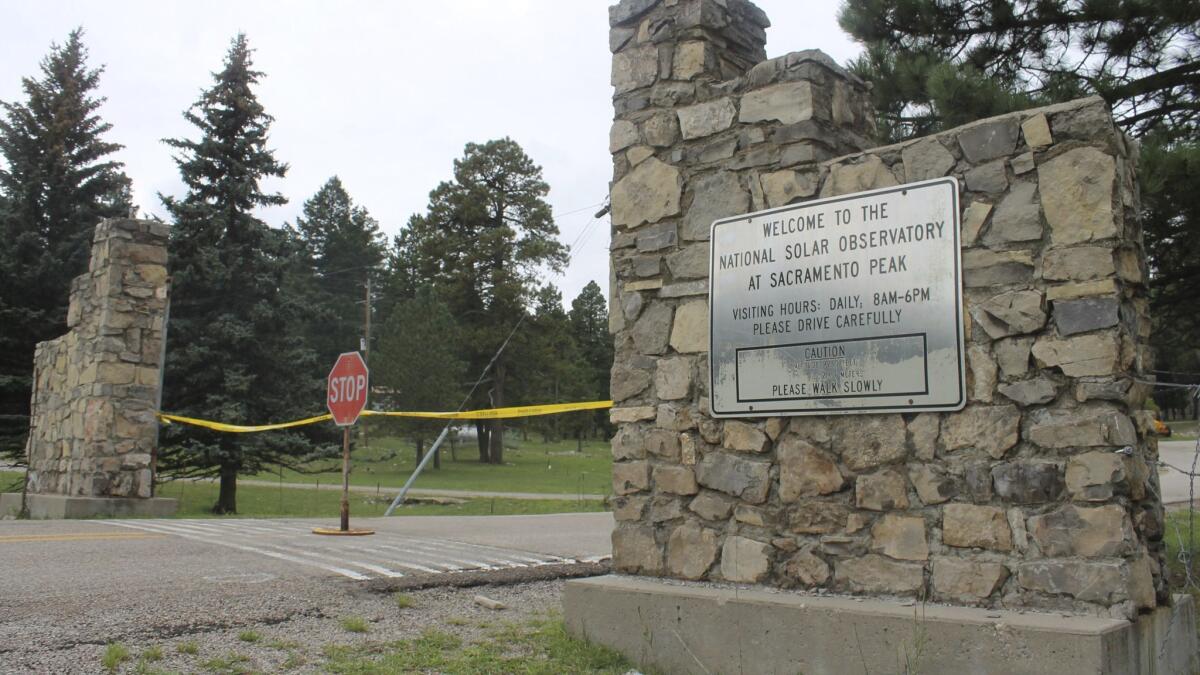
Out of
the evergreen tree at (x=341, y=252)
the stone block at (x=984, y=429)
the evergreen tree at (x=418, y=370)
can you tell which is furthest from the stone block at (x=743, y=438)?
the evergreen tree at (x=341, y=252)

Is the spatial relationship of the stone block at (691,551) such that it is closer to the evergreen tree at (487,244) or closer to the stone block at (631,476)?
the stone block at (631,476)

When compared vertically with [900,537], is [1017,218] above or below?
above

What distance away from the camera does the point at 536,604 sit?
631 cm

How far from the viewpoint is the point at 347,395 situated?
10312 mm

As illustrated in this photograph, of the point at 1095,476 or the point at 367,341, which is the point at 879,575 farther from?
the point at 367,341

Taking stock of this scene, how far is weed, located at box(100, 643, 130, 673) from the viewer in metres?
4.25

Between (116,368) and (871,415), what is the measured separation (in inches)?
465

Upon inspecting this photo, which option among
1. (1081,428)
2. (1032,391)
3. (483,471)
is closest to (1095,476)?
(1081,428)

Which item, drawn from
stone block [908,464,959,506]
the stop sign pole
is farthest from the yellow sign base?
stone block [908,464,959,506]

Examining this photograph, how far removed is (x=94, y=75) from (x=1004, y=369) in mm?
28521

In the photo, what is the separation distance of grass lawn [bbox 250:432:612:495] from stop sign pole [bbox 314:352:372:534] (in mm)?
11778

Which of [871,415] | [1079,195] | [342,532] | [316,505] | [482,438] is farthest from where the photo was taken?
[482,438]

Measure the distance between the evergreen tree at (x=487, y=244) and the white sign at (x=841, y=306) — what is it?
1557 inches

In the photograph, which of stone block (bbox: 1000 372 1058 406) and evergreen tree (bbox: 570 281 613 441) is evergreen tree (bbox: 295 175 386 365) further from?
stone block (bbox: 1000 372 1058 406)
